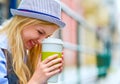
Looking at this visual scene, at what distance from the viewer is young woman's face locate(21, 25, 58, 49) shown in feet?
6.40

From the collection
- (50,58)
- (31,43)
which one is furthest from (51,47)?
(31,43)

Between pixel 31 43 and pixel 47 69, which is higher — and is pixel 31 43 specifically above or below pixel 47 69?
above

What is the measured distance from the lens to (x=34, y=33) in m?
1.95

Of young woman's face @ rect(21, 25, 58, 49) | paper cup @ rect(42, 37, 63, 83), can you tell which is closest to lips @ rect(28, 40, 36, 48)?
young woman's face @ rect(21, 25, 58, 49)

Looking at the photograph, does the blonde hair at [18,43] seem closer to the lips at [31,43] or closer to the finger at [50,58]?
the lips at [31,43]

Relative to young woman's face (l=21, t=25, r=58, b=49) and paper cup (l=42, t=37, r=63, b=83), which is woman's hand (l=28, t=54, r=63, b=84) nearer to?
paper cup (l=42, t=37, r=63, b=83)

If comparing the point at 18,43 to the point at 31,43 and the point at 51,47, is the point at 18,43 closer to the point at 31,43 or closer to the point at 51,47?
the point at 31,43

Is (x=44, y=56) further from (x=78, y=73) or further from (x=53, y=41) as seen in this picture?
(x=78, y=73)

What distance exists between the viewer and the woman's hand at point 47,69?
1.85m

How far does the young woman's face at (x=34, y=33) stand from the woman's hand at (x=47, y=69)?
0.48 ft

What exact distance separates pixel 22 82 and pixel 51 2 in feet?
1.41

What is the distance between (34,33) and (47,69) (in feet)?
0.67

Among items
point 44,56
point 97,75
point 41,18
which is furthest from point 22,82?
point 97,75

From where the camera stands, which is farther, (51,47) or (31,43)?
(31,43)
